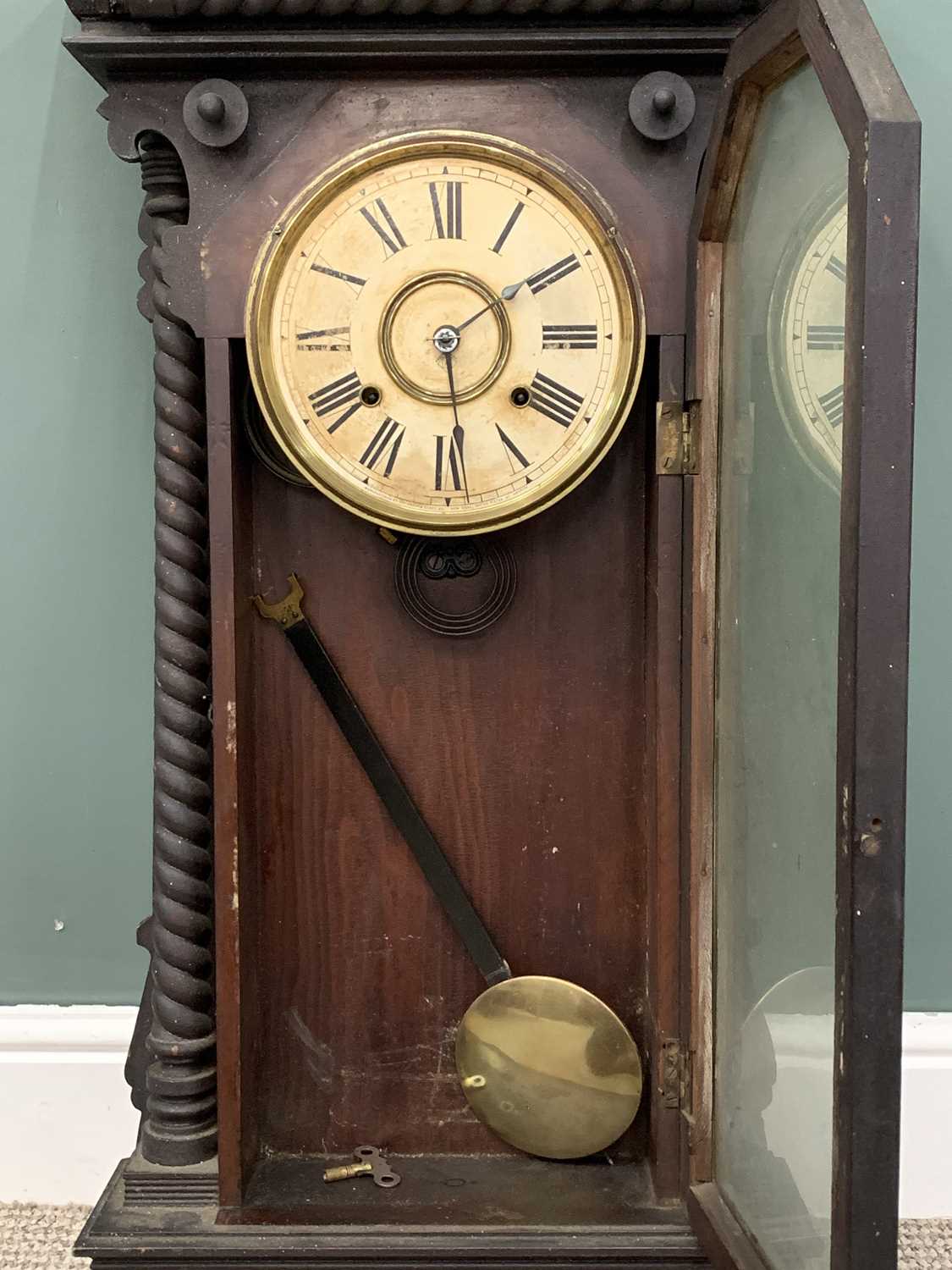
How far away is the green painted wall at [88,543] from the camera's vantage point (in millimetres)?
1922

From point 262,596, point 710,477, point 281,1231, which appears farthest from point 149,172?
point 281,1231

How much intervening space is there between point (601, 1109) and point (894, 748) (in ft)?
2.66

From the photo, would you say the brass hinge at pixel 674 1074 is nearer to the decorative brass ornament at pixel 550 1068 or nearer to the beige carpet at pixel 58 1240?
the decorative brass ornament at pixel 550 1068

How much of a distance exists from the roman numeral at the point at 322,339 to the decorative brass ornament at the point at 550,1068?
0.81 meters

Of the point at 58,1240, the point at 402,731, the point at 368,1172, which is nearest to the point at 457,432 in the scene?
the point at 402,731

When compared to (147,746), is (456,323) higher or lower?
higher

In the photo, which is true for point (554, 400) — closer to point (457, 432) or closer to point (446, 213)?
point (457, 432)

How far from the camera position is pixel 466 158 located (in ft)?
5.07

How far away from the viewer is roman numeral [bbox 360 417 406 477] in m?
1.57

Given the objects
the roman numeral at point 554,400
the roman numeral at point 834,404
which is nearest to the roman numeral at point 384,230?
the roman numeral at point 554,400

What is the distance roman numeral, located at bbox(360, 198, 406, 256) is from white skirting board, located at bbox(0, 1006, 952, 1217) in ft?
3.92

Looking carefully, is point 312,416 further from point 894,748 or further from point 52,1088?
point 52,1088

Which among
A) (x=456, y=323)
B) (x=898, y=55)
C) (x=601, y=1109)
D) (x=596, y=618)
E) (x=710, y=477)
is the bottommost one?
(x=601, y=1109)

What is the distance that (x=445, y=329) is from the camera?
1.55 m
